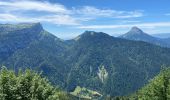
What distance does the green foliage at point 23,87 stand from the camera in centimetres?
3681

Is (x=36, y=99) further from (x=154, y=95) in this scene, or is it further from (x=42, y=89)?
(x=154, y=95)

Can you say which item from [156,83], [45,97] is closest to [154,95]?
[156,83]

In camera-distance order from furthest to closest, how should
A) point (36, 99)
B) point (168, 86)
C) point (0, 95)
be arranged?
point (168, 86)
point (36, 99)
point (0, 95)

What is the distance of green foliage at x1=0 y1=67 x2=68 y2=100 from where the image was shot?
36812 millimetres

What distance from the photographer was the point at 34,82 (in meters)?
40.3

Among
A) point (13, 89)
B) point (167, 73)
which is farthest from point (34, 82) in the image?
point (167, 73)

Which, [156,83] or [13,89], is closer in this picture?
[13,89]

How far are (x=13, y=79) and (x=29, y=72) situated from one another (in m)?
3.20

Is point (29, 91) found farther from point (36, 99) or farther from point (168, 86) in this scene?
point (168, 86)

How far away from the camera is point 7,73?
129ft

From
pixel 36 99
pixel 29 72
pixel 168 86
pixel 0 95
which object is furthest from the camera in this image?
pixel 168 86

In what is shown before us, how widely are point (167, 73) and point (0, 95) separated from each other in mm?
32499

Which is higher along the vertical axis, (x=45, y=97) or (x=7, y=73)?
(x=7, y=73)

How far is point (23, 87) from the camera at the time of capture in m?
38.8
